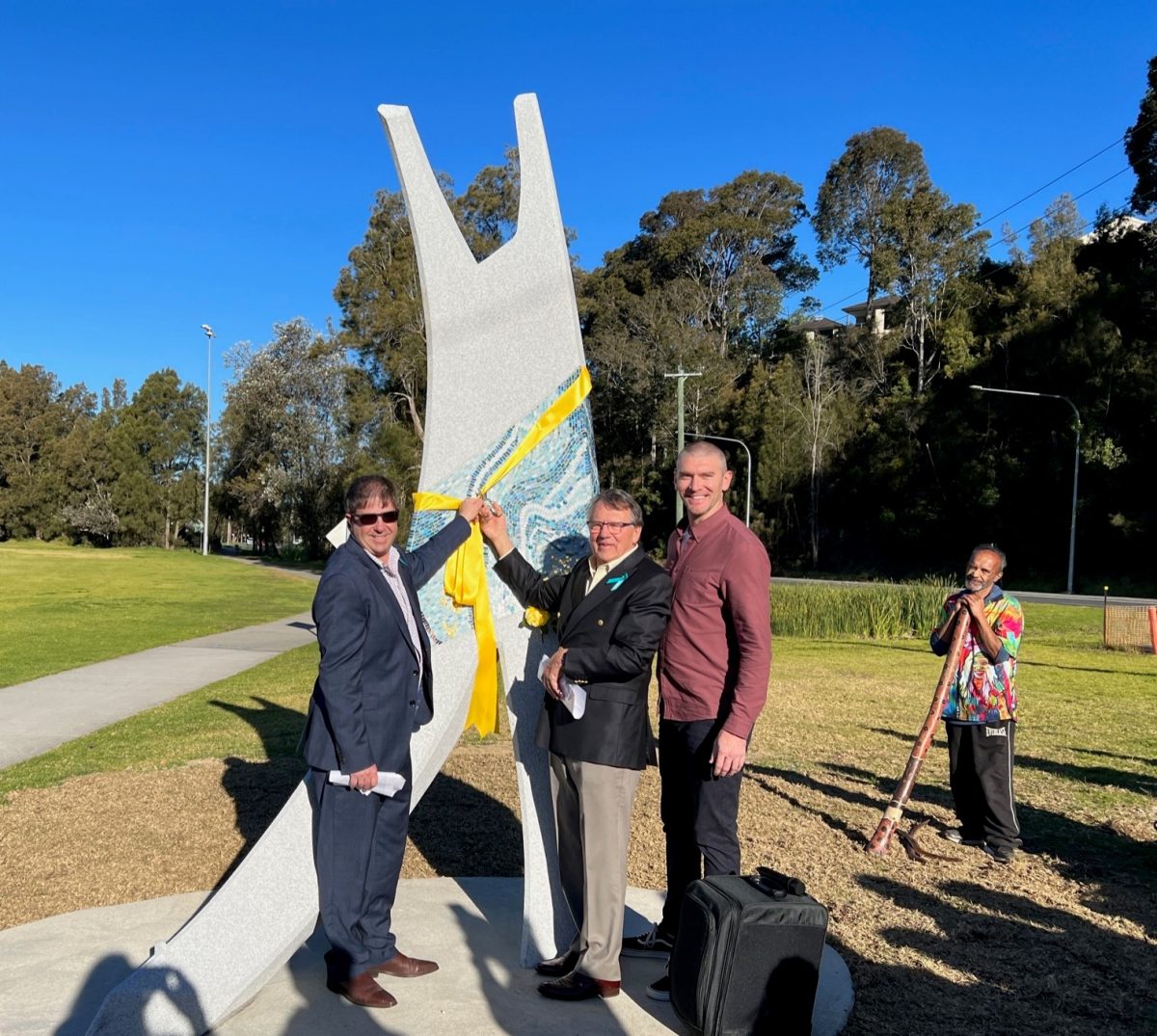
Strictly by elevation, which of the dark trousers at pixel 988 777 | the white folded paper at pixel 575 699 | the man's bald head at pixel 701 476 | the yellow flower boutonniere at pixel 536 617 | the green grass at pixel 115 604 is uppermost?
the man's bald head at pixel 701 476

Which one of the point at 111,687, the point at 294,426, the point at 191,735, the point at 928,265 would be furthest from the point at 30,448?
the point at 191,735

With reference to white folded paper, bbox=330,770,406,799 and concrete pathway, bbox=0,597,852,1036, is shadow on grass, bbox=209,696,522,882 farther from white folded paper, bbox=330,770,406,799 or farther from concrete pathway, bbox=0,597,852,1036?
white folded paper, bbox=330,770,406,799

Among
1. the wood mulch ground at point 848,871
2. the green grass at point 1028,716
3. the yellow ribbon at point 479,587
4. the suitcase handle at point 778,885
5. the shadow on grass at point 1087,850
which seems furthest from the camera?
the green grass at point 1028,716

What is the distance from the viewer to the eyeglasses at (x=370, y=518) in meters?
3.47

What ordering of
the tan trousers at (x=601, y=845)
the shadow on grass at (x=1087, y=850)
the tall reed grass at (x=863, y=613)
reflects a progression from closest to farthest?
1. the tan trousers at (x=601, y=845)
2. the shadow on grass at (x=1087, y=850)
3. the tall reed grass at (x=863, y=613)

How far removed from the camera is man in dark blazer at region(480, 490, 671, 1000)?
3.38 meters

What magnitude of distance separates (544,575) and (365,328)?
38.6 m

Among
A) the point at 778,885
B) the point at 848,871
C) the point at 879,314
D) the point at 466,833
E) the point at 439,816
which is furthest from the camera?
the point at 879,314

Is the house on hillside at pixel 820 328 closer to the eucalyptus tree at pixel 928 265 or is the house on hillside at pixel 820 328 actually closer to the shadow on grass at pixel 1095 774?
the eucalyptus tree at pixel 928 265

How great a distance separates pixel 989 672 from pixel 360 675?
381 centimetres

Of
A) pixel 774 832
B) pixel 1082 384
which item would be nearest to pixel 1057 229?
pixel 1082 384

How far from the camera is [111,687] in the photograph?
10750 millimetres

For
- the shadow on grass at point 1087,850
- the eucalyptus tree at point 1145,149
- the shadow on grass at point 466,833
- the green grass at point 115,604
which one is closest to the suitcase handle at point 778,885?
the shadow on grass at point 466,833

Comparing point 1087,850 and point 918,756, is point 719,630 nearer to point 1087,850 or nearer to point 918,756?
point 918,756
